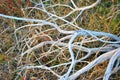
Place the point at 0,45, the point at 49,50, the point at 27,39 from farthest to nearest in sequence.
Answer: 1. the point at 0,45
2. the point at 27,39
3. the point at 49,50

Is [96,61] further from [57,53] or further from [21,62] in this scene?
[21,62]

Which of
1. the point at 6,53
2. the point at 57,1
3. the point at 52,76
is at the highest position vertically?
the point at 57,1

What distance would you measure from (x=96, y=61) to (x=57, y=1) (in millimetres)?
871

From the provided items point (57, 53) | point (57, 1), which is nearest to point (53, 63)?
point (57, 53)

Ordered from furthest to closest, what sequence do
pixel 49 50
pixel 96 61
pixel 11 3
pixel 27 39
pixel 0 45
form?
1. pixel 11 3
2. pixel 0 45
3. pixel 27 39
4. pixel 49 50
5. pixel 96 61

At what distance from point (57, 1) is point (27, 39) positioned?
48 centimetres

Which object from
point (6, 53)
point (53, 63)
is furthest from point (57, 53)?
point (6, 53)

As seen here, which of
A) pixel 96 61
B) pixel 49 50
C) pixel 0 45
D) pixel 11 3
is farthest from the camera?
pixel 11 3

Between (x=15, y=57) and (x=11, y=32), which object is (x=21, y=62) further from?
(x=11, y=32)

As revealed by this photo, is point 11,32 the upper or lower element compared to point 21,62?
upper

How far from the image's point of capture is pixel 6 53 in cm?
249

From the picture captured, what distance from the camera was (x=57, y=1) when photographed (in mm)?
2695

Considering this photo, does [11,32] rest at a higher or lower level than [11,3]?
lower

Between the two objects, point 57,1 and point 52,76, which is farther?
point 57,1
